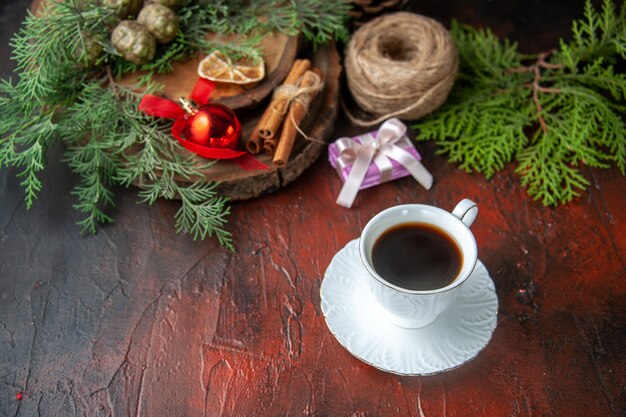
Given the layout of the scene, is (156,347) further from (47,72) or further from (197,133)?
(47,72)

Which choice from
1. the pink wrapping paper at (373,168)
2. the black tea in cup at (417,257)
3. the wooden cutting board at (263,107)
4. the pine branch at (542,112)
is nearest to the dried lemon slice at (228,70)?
the wooden cutting board at (263,107)

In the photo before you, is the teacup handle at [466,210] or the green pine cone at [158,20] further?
the green pine cone at [158,20]

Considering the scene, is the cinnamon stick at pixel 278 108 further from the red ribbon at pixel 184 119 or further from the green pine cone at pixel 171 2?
the green pine cone at pixel 171 2

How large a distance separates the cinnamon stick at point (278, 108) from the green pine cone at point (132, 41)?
29 centimetres

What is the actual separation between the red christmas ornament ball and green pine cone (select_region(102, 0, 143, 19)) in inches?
11.7

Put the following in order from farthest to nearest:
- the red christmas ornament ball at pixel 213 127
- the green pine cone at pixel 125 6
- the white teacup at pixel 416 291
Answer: the green pine cone at pixel 125 6, the red christmas ornament ball at pixel 213 127, the white teacup at pixel 416 291

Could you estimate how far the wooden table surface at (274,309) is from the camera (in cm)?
103

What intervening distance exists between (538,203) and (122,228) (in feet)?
2.86

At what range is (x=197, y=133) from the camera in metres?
1.22

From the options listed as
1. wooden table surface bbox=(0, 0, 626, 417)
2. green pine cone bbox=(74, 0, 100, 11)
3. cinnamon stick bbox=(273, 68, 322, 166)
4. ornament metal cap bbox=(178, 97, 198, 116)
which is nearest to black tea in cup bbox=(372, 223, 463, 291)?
wooden table surface bbox=(0, 0, 626, 417)

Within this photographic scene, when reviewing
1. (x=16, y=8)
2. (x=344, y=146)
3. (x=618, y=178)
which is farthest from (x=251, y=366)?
(x=16, y=8)

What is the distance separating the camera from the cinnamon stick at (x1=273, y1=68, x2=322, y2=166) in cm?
125

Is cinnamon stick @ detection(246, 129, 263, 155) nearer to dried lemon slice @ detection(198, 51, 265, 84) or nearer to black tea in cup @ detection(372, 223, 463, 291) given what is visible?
dried lemon slice @ detection(198, 51, 265, 84)

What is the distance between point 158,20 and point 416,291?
2.71 ft
